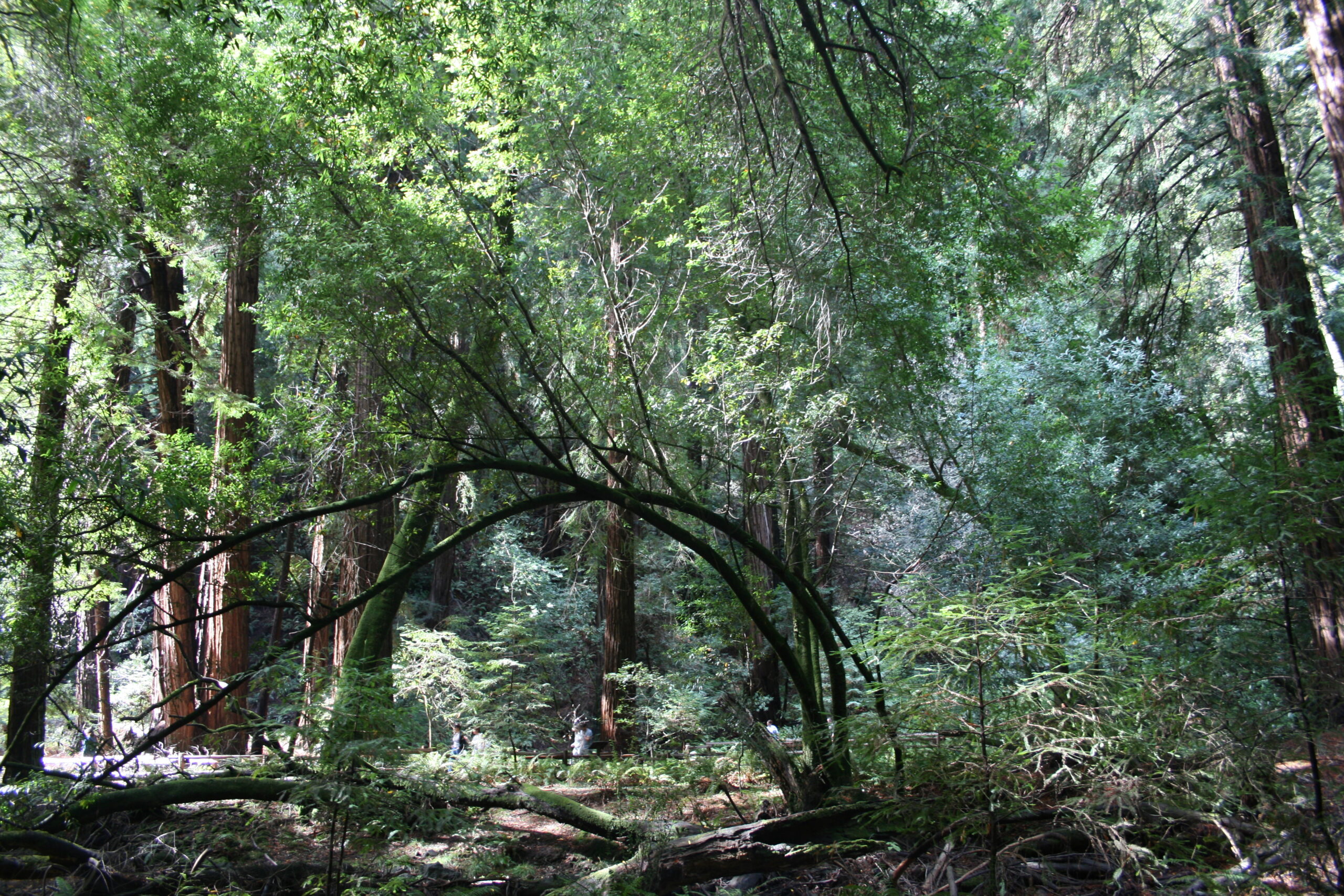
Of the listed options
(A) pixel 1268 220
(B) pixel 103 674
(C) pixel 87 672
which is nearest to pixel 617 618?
(A) pixel 1268 220

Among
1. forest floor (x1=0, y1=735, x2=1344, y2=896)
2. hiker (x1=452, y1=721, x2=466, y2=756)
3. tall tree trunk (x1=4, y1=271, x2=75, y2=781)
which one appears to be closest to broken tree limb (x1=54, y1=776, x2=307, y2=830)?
forest floor (x1=0, y1=735, x2=1344, y2=896)

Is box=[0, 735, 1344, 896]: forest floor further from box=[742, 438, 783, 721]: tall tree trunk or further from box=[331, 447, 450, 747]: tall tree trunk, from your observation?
box=[742, 438, 783, 721]: tall tree trunk

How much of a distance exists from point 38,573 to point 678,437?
584 centimetres

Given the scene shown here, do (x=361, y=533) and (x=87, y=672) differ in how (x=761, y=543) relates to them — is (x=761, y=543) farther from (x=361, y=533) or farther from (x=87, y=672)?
(x=87, y=672)

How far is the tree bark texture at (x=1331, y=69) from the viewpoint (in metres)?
3.51

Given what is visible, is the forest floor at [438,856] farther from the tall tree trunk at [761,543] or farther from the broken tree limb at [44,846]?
the tall tree trunk at [761,543]

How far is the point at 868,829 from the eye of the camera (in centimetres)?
471

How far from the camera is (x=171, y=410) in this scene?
1012cm

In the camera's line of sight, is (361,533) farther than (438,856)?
Yes

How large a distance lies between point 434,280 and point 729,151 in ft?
9.28

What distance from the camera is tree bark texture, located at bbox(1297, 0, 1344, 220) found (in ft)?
11.5

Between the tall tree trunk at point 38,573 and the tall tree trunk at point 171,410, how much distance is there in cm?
133

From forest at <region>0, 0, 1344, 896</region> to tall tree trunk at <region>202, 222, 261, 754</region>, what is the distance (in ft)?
0.22

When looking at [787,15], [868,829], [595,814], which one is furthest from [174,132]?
[868,829]
